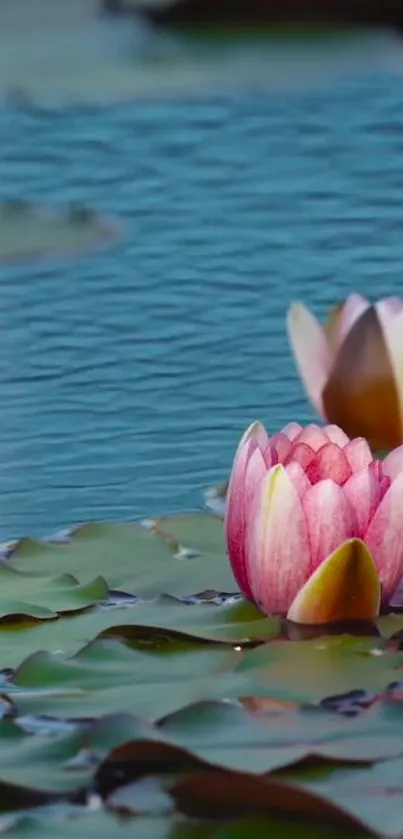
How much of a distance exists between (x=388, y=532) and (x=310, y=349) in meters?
0.52

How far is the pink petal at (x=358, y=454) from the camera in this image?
1421 mm

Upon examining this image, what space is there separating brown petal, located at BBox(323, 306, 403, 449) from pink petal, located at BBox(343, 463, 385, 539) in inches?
16.4

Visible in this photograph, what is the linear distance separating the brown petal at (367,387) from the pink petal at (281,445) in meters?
0.36

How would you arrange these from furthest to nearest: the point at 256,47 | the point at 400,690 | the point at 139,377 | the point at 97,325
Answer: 1. the point at 256,47
2. the point at 97,325
3. the point at 139,377
4. the point at 400,690

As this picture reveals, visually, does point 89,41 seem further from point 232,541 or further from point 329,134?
point 232,541

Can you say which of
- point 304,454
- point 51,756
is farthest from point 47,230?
point 51,756

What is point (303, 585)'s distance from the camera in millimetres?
1380

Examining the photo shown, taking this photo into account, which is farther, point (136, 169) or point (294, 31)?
point (294, 31)

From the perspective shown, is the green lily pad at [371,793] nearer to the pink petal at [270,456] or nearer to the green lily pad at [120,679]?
the green lily pad at [120,679]

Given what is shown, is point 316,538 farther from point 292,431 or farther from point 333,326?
point 333,326

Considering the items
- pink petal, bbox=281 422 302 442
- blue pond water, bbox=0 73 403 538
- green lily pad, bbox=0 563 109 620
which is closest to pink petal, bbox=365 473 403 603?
pink petal, bbox=281 422 302 442

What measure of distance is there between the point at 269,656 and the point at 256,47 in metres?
3.39

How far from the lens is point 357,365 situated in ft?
5.94

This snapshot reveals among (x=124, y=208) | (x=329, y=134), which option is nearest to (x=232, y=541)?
(x=124, y=208)
